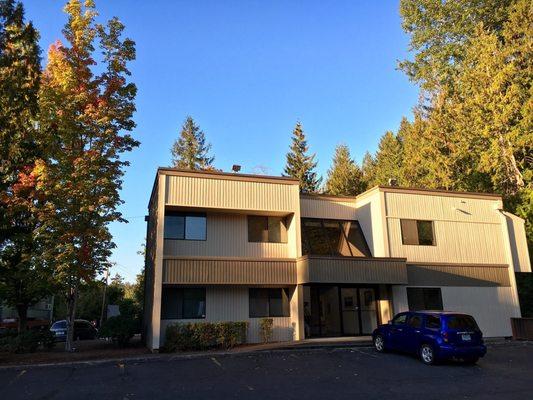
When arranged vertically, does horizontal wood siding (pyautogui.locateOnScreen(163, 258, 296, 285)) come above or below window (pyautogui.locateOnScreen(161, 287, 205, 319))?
above

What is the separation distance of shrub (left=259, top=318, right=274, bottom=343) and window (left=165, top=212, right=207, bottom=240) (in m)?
4.44

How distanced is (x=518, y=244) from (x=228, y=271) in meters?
16.0

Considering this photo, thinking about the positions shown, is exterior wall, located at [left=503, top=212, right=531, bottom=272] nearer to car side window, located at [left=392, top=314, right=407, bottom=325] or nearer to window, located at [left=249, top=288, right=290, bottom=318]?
car side window, located at [left=392, top=314, right=407, bottom=325]

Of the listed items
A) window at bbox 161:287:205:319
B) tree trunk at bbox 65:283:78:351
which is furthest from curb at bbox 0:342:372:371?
tree trunk at bbox 65:283:78:351

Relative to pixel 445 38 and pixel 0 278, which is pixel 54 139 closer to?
pixel 0 278

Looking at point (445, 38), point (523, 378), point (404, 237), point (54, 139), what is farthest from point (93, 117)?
point (445, 38)

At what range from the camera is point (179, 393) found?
10086 millimetres

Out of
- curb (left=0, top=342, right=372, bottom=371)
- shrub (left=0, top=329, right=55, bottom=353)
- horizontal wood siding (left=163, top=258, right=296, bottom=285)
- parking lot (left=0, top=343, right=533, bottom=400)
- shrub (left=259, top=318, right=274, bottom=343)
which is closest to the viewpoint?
parking lot (left=0, top=343, right=533, bottom=400)

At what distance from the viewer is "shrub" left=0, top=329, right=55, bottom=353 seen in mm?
17469

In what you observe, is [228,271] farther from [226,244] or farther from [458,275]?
[458,275]

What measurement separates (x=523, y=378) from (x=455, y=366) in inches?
80.8

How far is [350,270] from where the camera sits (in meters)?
19.2

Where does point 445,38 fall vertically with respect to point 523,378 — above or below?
above

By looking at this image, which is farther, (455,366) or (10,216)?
(10,216)
